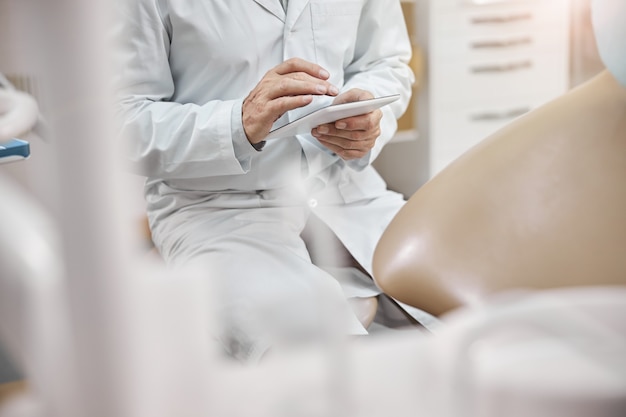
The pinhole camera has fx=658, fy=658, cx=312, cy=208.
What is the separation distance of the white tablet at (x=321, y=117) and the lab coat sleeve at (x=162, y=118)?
0.09 feet

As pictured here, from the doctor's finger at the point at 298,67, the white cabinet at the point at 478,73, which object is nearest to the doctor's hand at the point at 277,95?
the doctor's finger at the point at 298,67

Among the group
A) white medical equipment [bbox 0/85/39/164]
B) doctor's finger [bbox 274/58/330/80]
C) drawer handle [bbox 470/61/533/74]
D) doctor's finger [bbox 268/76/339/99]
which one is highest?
white medical equipment [bbox 0/85/39/164]

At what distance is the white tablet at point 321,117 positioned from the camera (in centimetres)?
48

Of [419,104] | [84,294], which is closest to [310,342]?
[84,294]

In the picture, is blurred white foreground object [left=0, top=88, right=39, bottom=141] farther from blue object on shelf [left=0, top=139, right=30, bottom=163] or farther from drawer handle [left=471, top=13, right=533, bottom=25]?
drawer handle [left=471, top=13, right=533, bottom=25]

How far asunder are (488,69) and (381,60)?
136 mm

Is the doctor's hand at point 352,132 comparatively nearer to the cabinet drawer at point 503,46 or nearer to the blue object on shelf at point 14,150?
the cabinet drawer at point 503,46

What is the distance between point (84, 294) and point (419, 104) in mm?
460

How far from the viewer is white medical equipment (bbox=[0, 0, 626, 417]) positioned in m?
0.19

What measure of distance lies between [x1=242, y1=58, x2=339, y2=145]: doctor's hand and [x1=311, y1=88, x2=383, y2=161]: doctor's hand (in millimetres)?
30

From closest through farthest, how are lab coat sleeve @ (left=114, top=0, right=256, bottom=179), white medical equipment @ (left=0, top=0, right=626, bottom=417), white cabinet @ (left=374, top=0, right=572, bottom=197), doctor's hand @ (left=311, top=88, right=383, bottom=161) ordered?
white medical equipment @ (left=0, top=0, right=626, bottom=417) → lab coat sleeve @ (left=114, top=0, right=256, bottom=179) → doctor's hand @ (left=311, top=88, right=383, bottom=161) → white cabinet @ (left=374, top=0, right=572, bottom=197)

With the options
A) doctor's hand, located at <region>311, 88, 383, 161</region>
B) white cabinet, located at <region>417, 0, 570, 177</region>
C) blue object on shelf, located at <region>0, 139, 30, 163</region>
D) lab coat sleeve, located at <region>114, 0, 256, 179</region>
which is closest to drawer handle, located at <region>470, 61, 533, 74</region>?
white cabinet, located at <region>417, 0, 570, 177</region>

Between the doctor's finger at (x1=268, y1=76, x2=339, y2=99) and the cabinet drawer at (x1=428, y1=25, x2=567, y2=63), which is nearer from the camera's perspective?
the doctor's finger at (x1=268, y1=76, x2=339, y2=99)

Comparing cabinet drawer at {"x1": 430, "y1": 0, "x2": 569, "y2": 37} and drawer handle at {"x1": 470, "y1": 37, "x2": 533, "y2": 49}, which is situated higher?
cabinet drawer at {"x1": 430, "y1": 0, "x2": 569, "y2": 37}
